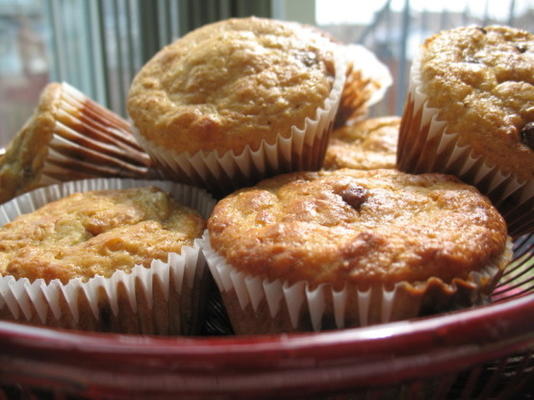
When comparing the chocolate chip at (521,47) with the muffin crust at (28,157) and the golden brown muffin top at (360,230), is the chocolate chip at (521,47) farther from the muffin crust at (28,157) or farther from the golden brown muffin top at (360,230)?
the muffin crust at (28,157)

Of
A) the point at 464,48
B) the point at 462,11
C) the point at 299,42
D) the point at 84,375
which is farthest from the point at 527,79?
the point at 462,11

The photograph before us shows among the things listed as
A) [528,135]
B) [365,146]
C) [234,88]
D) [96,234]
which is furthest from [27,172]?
[528,135]

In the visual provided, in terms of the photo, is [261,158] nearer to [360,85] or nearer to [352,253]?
[352,253]

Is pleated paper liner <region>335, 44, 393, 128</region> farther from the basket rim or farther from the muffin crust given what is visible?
the basket rim

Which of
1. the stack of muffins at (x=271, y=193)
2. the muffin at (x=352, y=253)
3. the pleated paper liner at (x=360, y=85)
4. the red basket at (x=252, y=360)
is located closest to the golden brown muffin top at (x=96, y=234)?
the stack of muffins at (x=271, y=193)

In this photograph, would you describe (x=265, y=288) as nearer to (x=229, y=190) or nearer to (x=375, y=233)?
(x=375, y=233)

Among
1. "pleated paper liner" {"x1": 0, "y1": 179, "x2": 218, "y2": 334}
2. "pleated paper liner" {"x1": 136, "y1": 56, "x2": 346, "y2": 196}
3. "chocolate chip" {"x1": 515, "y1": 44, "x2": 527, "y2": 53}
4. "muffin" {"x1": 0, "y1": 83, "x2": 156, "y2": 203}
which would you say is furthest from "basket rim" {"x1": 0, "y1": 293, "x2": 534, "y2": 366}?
"muffin" {"x1": 0, "y1": 83, "x2": 156, "y2": 203}

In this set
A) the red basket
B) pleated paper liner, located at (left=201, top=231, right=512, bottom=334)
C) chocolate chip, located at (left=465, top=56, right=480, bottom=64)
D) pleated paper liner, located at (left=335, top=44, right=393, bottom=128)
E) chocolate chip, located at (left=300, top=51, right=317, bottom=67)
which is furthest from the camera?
pleated paper liner, located at (left=335, top=44, right=393, bottom=128)
